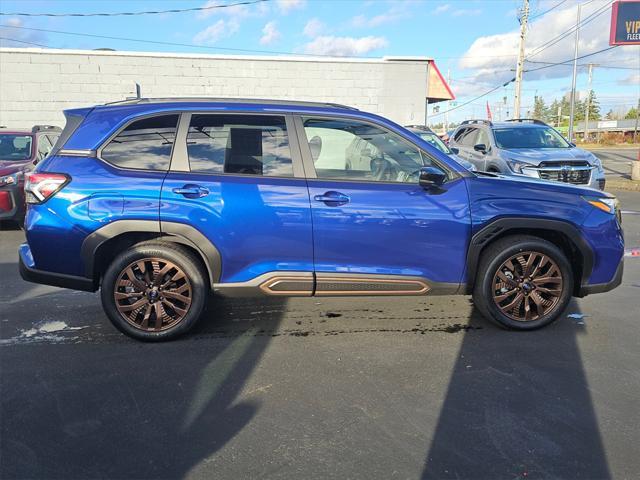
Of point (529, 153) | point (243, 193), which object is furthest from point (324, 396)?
point (529, 153)

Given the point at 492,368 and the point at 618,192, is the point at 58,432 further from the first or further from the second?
the point at 618,192

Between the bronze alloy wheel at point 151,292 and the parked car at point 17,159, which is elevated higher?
the parked car at point 17,159

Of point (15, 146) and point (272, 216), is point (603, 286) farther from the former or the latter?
point (15, 146)

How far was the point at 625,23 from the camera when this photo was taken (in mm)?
15664

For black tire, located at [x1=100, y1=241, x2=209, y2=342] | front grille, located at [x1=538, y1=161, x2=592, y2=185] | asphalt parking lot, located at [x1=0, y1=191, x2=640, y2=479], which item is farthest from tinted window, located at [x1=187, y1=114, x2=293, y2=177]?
front grille, located at [x1=538, y1=161, x2=592, y2=185]

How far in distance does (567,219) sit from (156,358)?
3.46m

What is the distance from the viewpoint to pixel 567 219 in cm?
406

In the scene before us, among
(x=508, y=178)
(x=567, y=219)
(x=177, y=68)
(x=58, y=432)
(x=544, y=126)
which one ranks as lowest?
(x=58, y=432)

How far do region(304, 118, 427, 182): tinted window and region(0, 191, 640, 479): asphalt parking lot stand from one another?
53.1 inches

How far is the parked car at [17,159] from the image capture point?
7891mm

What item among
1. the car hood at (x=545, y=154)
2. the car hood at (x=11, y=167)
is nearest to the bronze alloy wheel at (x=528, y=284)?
the car hood at (x=545, y=154)

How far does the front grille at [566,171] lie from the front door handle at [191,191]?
7495mm

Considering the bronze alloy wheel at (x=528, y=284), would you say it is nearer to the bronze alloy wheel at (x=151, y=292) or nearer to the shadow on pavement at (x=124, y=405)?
the shadow on pavement at (x=124, y=405)

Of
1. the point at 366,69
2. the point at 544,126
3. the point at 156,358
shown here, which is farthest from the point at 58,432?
the point at 366,69
